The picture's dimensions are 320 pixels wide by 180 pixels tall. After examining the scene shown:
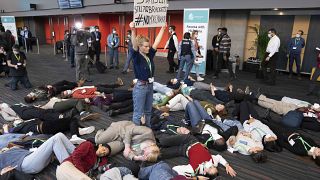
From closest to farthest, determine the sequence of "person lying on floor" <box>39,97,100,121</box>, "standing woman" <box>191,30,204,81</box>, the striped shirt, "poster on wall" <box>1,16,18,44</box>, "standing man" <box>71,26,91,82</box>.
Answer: "person lying on floor" <box>39,97,100,121</box>, "standing man" <box>71,26,91,82</box>, "standing woman" <box>191,30,204,81</box>, the striped shirt, "poster on wall" <box>1,16,18,44</box>

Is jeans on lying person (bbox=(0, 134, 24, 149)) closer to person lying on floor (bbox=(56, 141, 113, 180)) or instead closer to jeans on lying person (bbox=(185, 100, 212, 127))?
person lying on floor (bbox=(56, 141, 113, 180))

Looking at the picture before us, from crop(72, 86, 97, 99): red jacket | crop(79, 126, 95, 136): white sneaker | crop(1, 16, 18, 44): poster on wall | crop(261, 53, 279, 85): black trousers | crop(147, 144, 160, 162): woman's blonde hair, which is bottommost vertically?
crop(79, 126, 95, 136): white sneaker

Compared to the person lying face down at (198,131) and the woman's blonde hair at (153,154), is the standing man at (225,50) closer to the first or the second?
the person lying face down at (198,131)

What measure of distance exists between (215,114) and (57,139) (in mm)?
3032

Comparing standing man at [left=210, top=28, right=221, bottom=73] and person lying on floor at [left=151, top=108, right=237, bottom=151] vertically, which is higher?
standing man at [left=210, top=28, right=221, bottom=73]

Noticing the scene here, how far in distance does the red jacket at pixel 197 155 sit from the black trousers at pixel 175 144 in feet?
0.67

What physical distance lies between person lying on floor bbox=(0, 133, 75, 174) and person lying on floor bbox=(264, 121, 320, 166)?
10.6 ft

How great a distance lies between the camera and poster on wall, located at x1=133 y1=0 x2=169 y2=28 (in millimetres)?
3826

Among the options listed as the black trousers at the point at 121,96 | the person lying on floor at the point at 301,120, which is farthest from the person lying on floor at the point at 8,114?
the person lying on floor at the point at 301,120

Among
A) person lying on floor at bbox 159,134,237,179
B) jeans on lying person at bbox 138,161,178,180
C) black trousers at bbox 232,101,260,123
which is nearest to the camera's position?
jeans on lying person at bbox 138,161,178,180

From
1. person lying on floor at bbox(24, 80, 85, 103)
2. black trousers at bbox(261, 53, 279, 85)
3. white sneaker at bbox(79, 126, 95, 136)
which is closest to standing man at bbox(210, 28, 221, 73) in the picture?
black trousers at bbox(261, 53, 279, 85)

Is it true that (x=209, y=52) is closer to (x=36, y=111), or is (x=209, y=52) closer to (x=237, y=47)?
(x=237, y=47)

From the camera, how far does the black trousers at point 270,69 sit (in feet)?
24.8

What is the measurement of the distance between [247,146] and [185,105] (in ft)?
5.29
